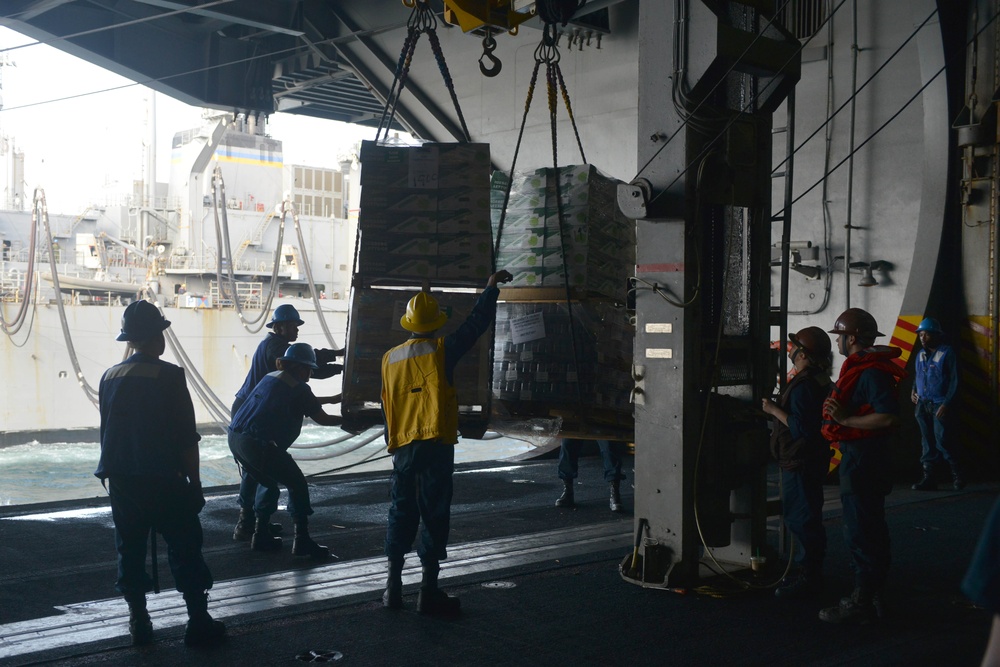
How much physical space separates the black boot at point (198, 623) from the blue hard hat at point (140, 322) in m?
1.23

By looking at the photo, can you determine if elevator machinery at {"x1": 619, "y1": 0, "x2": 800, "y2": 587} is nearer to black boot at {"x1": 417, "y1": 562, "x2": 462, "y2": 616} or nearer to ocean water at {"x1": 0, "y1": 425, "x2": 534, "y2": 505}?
black boot at {"x1": 417, "y1": 562, "x2": 462, "y2": 616}

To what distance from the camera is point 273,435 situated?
5957 millimetres

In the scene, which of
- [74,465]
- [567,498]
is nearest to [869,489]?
[567,498]

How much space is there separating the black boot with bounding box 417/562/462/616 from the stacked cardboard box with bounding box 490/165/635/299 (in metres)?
2.34

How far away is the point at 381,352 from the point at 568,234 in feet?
5.16

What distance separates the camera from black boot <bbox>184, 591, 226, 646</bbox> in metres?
4.11

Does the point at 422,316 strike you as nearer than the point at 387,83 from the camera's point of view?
Yes

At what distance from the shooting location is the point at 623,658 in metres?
4.02

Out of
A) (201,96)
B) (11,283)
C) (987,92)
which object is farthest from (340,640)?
(11,283)

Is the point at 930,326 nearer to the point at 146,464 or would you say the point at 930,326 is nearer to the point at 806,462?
the point at 806,462

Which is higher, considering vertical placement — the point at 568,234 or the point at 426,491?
the point at 568,234

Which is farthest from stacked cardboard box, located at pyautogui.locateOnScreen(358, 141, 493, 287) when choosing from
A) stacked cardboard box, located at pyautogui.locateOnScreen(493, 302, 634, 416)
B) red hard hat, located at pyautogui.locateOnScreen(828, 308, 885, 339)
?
red hard hat, located at pyautogui.locateOnScreen(828, 308, 885, 339)

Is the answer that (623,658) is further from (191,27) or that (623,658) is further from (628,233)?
(191,27)

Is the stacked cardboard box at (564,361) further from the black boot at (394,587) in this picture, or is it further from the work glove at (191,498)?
the work glove at (191,498)
